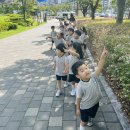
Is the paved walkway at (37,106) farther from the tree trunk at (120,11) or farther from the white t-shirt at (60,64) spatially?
the tree trunk at (120,11)

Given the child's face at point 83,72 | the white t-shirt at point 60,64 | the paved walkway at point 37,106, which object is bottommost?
the paved walkway at point 37,106

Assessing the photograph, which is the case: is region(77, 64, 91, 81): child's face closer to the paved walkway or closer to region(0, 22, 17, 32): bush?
the paved walkway

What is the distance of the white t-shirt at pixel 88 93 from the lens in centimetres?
392

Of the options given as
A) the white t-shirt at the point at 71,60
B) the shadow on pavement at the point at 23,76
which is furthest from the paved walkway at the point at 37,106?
the white t-shirt at the point at 71,60

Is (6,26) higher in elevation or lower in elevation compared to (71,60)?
lower

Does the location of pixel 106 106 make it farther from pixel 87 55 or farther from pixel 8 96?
pixel 87 55

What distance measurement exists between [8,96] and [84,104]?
3101 mm

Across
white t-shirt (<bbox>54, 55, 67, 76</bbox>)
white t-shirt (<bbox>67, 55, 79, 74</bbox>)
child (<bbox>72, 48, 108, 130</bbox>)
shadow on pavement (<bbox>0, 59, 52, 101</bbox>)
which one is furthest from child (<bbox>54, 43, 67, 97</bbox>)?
child (<bbox>72, 48, 108, 130</bbox>)

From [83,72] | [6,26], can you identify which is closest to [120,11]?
[83,72]

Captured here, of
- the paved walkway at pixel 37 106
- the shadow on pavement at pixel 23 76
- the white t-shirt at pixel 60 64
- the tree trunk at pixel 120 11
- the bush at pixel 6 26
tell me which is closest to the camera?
the paved walkway at pixel 37 106

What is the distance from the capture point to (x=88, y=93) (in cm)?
396

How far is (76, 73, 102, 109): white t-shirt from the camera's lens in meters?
3.92

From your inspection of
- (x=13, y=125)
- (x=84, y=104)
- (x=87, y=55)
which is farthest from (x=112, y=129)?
(x=87, y=55)

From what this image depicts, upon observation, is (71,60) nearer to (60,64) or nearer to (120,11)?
(60,64)
